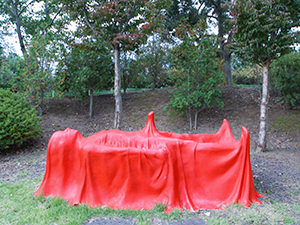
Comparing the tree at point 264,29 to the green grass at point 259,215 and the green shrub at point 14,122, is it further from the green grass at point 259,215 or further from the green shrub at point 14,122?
the green shrub at point 14,122

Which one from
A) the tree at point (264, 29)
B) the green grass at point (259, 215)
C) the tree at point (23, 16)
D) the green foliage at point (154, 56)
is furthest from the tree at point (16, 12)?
the green grass at point (259, 215)

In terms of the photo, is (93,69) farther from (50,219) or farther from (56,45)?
(50,219)

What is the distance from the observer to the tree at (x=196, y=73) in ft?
28.5

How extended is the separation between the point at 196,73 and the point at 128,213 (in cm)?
652

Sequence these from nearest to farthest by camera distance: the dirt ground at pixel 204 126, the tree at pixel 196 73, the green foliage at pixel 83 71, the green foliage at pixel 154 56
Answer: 1. the dirt ground at pixel 204 126
2. the tree at pixel 196 73
3. the green foliage at pixel 83 71
4. the green foliage at pixel 154 56

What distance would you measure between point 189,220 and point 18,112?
18.2 feet

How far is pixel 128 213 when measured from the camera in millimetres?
3344

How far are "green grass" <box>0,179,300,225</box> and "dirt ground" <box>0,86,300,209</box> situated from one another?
2.18 feet

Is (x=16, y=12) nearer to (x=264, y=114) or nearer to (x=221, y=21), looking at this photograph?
(x=221, y=21)

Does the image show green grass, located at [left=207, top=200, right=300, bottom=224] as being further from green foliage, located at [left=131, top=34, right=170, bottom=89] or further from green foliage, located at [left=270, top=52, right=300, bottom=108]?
green foliage, located at [left=131, top=34, right=170, bottom=89]

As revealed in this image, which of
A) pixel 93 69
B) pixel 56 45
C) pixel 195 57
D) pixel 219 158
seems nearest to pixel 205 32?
pixel 195 57

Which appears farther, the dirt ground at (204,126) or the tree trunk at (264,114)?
the tree trunk at (264,114)

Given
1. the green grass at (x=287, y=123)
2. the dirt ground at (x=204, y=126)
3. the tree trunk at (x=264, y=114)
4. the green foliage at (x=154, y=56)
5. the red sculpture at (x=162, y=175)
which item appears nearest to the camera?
the red sculpture at (x=162, y=175)

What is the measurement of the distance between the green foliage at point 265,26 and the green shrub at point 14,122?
612cm
